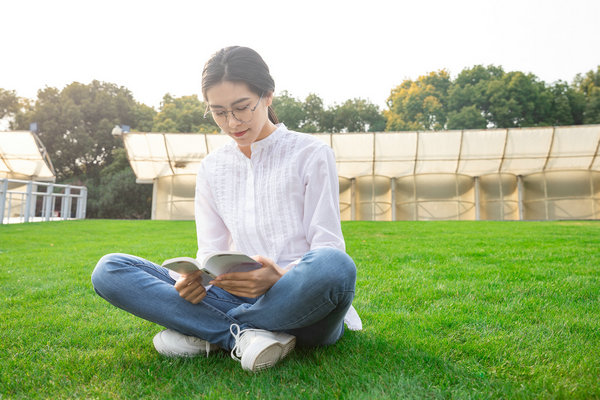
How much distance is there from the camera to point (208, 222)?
2.45 metres

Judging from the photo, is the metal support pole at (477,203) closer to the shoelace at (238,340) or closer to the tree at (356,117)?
the tree at (356,117)

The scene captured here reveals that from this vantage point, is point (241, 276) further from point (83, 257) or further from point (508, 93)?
point (508, 93)

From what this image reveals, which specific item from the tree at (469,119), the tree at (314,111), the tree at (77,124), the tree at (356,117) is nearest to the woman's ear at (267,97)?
the tree at (77,124)

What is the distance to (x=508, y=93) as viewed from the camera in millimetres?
32156

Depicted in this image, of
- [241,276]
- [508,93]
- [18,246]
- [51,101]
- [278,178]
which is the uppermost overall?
[508,93]

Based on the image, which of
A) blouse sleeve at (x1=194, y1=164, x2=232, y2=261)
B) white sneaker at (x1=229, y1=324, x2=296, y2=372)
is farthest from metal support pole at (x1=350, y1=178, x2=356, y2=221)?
white sneaker at (x1=229, y1=324, x2=296, y2=372)

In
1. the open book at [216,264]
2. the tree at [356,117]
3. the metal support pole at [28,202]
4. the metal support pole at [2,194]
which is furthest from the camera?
the tree at [356,117]

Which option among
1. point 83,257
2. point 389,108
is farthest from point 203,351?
point 389,108

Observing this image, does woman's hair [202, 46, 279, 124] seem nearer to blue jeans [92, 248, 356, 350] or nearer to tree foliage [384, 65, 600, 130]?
blue jeans [92, 248, 356, 350]

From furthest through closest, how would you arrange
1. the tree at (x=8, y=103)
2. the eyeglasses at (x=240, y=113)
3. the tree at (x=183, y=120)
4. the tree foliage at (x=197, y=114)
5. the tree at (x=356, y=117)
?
the tree at (x=356, y=117), the tree at (x=8, y=103), the tree at (x=183, y=120), the tree foliage at (x=197, y=114), the eyeglasses at (x=240, y=113)

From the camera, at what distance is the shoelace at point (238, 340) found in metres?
1.95

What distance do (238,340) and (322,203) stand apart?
723mm

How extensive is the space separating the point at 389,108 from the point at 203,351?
42096 mm

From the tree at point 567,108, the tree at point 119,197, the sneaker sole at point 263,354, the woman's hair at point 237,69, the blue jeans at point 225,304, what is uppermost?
the tree at point 567,108
